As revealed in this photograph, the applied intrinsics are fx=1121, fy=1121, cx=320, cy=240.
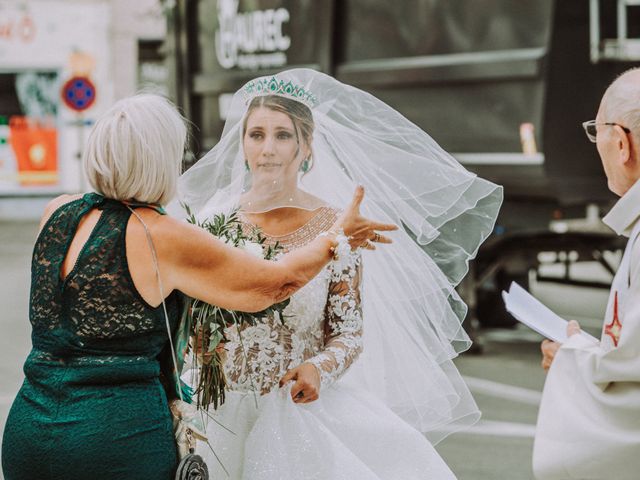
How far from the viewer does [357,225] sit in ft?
10.5

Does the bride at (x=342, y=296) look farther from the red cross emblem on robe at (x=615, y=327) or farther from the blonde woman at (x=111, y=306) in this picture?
the red cross emblem on robe at (x=615, y=327)

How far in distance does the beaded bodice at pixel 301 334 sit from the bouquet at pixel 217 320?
57 millimetres

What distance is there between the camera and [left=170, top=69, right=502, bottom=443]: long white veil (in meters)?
3.80

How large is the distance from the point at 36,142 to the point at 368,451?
26.0 m

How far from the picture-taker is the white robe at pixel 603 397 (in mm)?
2365

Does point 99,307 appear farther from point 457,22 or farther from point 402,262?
point 457,22

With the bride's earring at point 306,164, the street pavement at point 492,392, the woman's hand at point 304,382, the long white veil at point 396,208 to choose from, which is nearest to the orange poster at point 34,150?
the street pavement at point 492,392

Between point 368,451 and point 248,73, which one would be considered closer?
point 368,451

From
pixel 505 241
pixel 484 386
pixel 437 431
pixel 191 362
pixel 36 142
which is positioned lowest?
pixel 36 142

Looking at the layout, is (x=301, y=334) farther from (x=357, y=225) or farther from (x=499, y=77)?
(x=499, y=77)

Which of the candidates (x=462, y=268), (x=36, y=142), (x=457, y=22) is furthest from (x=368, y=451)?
(x=36, y=142)

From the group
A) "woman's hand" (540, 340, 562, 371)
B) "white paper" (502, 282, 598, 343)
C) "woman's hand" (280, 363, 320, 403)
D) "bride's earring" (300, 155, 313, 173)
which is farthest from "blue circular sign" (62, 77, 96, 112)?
"woman's hand" (540, 340, 562, 371)

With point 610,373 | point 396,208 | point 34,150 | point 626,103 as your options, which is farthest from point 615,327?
point 34,150

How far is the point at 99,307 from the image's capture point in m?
2.60
